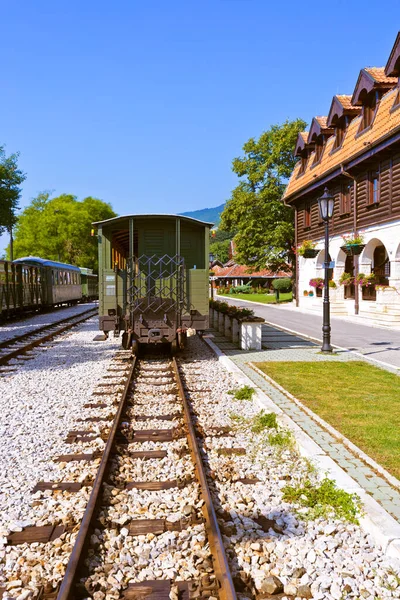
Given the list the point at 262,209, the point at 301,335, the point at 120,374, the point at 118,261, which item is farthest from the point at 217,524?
the point at 262,209

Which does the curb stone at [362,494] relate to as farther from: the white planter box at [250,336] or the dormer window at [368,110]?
the dormer window at [368,110]

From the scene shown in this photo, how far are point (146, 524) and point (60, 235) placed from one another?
6225 cm

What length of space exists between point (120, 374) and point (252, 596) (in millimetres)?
6819

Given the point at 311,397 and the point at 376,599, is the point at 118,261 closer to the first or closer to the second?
the point at 311,397

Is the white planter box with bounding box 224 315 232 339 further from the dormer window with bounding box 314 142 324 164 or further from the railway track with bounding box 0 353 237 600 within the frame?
the dormer window with bounding box 314 142 324 164

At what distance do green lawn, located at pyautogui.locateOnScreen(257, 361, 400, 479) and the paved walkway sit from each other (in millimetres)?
210

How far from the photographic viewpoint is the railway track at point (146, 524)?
2918mm

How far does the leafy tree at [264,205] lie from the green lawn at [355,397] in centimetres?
2584

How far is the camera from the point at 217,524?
350cm

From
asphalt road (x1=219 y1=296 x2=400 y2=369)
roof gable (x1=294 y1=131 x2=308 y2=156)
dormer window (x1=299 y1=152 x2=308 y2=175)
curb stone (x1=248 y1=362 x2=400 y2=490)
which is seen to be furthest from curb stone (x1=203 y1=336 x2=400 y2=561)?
dormer window (x1=299 y1=152 x2=308 y2=175)

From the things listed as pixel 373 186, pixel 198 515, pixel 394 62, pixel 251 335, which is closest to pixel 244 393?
pixel 198 515

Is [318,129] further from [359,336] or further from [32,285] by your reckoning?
[32,285]

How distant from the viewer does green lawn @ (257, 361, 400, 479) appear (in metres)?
5.24

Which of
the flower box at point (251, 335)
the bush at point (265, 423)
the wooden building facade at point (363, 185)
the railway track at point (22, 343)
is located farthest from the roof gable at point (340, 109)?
the bush at point (265, 423)
